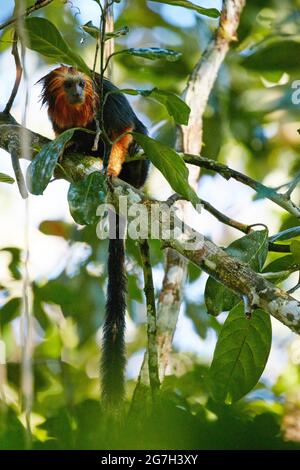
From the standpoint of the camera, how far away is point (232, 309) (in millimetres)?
2201

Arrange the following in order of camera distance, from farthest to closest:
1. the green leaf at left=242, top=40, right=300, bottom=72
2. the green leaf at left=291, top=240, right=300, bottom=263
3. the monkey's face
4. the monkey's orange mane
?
the green leaf at left=242, top=40, right=300, bottom=72, the monkey's orange mane, the monkey's face, the green leaf at left=291, top=240, right=300, bottom=263

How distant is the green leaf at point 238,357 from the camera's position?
7.20ft

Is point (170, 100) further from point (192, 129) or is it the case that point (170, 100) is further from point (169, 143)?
point (169, 143)

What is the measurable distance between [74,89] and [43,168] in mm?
1249

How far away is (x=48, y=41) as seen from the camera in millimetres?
2191

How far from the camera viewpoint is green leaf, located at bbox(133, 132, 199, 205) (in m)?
2.20

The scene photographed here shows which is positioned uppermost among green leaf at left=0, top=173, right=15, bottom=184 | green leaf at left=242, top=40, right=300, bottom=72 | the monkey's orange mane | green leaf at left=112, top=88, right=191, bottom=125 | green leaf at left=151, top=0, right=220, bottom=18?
green leaf at left=242, top=40, right=300, bottom=72

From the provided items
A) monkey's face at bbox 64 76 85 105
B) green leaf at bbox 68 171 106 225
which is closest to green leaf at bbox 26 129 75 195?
green leaf at bbox 68 171 106 225

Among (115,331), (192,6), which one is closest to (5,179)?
(115,331)

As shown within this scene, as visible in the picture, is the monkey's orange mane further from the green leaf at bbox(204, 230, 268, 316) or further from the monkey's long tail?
the green leaf at bbox(204, 230, 268, 316)

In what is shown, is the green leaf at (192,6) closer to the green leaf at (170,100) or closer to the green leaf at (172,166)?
Answer: the green leaf at (170,100)

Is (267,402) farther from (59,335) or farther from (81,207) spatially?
(81,207)

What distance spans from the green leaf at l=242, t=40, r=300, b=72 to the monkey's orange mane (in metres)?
0.80

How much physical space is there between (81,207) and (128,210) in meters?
0.26
